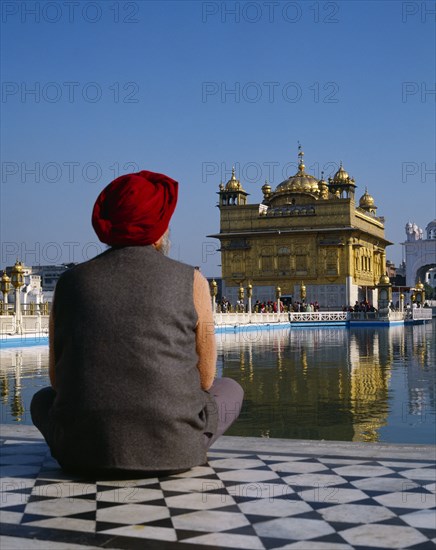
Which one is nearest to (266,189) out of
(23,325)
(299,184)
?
(299,184)

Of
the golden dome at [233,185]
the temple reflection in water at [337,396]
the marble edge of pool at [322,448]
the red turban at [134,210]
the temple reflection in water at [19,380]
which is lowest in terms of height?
the temple reflection in water at [337,396]

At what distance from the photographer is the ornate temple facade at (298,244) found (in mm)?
49656

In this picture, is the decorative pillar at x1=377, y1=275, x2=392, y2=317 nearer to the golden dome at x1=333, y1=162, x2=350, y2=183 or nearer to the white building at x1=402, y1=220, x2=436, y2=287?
the golden dome at x1=333, y1=162, x2=350, y2=183

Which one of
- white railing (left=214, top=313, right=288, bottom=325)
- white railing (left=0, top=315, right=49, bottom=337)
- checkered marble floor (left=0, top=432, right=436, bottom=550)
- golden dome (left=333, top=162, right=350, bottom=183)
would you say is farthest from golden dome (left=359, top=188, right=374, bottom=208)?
checkered marble floor (left=0, top=432, right=436, bottom=550)

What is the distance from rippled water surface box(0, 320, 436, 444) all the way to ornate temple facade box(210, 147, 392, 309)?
33.9m

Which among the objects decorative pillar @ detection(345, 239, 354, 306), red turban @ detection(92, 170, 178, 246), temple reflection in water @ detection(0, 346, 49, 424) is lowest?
temple reflection in water @ detection(0, 346, 49, 424)

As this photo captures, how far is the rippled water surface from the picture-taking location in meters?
6.18

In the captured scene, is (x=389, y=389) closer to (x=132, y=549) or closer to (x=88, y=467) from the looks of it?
(x=88, y=467)

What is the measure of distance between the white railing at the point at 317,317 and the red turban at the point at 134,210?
119 ft

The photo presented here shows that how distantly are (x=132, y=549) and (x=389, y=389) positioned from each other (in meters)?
6.83

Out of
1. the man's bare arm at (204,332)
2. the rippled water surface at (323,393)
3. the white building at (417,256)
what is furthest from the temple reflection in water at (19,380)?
the white building at (417,256)

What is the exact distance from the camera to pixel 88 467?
3.52 m

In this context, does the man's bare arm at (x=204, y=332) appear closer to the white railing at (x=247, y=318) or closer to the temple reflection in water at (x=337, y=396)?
the temple reflection in water at (x=337, y=396)

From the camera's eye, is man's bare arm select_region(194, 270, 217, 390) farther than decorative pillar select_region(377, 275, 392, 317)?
No
